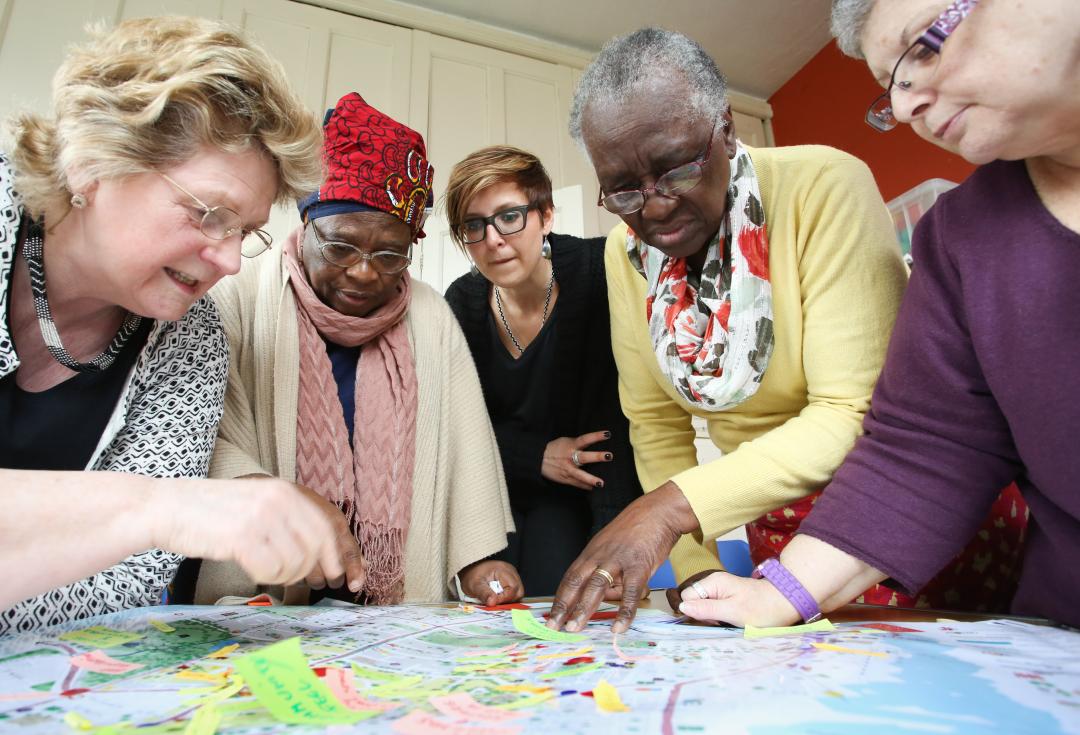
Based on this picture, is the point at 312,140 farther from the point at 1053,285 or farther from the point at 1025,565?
the point at 1025,565

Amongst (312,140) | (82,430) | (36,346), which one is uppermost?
(312,140)

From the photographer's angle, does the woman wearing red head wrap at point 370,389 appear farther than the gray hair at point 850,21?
Yes

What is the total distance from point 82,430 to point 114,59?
499mm

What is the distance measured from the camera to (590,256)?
179 cm

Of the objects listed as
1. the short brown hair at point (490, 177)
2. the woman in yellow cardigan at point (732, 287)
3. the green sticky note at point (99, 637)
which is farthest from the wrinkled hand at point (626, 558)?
the short brown hair at point (490, 177)

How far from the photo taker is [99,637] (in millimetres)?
715

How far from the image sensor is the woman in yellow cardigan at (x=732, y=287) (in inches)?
39.6

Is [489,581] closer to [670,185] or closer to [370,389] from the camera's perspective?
[370,389]

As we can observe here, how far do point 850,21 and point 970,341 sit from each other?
41cm

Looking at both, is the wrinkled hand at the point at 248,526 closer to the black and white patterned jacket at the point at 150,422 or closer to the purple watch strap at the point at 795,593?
the black and white patterned jacket at the point at 150,422

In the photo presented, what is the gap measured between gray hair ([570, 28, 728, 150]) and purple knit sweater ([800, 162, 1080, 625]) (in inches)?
15.8

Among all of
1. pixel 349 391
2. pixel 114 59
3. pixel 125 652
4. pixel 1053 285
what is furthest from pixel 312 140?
pixel 1053 285

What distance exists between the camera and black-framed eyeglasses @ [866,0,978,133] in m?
0.68

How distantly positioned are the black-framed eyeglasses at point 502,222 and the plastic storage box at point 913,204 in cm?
141
